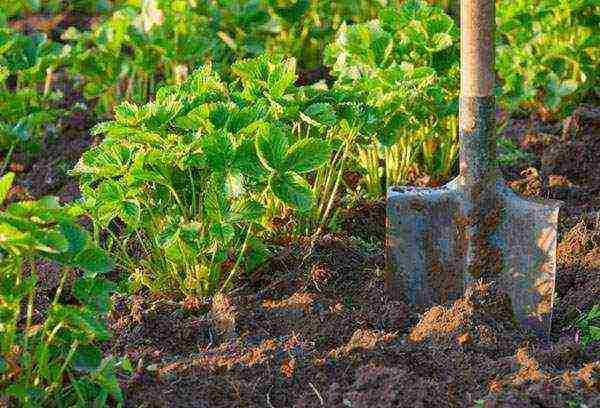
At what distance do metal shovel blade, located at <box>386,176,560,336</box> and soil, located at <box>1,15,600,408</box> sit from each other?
9cm

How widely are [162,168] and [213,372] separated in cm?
60

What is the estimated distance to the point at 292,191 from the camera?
311 cm

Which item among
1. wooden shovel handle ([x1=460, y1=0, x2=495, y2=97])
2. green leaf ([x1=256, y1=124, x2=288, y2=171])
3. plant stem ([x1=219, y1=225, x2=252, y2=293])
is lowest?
plant stem ([x1=219, y1=225, x2=252, y2=293])

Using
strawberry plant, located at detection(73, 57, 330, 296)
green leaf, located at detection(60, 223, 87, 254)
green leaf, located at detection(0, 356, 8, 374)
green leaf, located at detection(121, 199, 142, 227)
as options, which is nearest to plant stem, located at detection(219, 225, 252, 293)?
strawberry plant, located at detection(73, 57, 330, 296)

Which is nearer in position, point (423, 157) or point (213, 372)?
point (213, 372)

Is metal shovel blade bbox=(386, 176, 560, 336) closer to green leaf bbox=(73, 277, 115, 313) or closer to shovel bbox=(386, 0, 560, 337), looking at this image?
shovel bbox=(386, 0, 560, 337)

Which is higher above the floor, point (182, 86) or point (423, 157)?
point (182, 86)

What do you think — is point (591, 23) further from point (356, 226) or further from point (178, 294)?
point (178, 294)

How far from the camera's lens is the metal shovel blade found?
10.5 feet

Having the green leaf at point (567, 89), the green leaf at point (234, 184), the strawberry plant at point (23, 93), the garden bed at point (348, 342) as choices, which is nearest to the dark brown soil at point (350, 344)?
the garden bed at point (348, 342)

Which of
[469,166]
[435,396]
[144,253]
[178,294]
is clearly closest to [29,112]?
[144,253]

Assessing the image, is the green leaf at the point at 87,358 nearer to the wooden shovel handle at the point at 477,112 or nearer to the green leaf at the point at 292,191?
the green leaf at the point at 292,191

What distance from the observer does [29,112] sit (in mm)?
4602

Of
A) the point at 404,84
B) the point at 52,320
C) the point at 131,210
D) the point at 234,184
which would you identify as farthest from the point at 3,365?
the point at 404,84
